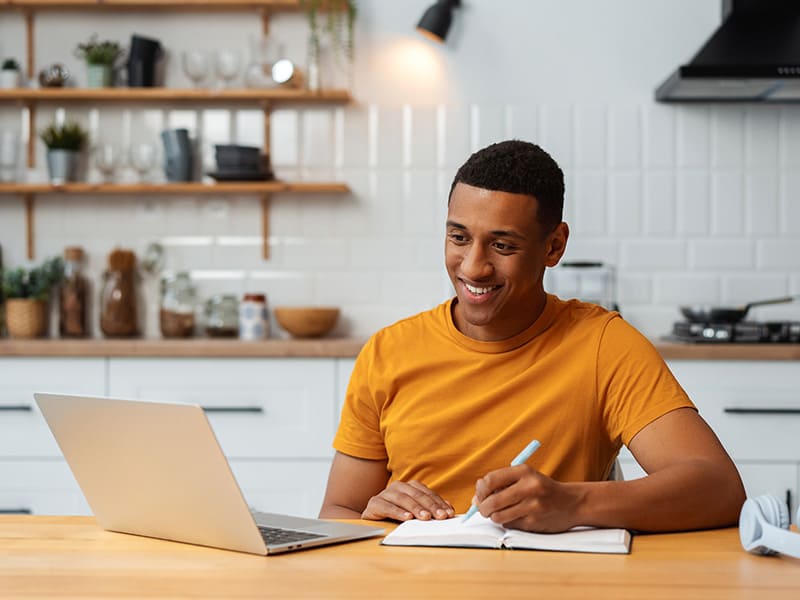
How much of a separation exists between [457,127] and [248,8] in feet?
2.75

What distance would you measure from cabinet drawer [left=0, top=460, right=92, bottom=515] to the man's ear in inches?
79.7

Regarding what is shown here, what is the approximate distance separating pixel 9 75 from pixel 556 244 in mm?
2690

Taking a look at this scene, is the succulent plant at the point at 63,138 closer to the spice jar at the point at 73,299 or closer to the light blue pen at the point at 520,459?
the spice jar at the point at 73,299

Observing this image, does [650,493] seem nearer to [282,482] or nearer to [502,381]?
[502,381]

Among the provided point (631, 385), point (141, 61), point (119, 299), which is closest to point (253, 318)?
point (119, 299)

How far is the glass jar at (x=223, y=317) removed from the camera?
3797 mm

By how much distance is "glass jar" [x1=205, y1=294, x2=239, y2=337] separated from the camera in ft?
12.5

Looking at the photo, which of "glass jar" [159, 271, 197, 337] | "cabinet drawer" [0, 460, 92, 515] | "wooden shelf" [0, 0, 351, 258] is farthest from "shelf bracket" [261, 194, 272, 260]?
"cabinet drawer" [0, 460, 92, 515]

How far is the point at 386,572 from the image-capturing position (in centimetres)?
121

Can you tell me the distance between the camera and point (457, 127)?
3.91 meters

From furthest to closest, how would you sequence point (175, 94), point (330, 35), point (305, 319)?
point (330, 35) < point (175, 94) < point (305, 319)

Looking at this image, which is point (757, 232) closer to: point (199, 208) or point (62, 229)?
point (199, 208)

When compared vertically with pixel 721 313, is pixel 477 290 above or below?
above

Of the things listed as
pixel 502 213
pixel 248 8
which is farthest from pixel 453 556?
pixel 248 8
